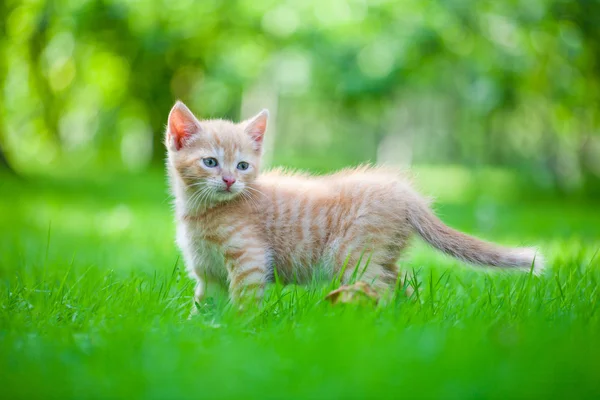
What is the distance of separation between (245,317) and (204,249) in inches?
25.7

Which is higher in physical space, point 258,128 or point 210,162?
point 258,128

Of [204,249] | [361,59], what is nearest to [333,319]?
[204,249]

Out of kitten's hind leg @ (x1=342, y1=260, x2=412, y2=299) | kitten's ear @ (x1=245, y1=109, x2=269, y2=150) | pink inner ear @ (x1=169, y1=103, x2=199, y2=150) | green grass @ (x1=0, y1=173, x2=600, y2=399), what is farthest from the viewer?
kitten's ear @ (x1=245, y1=109, x2=269, y2=150)

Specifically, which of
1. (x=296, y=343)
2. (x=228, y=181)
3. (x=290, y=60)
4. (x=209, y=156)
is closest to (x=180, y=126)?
(x=209, y=156)

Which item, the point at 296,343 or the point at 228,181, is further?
the point at 228,181

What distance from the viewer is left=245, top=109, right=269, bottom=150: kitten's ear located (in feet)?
11.7

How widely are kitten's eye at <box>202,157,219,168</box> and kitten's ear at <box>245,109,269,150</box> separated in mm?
323

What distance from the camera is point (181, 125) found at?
3.38 metres

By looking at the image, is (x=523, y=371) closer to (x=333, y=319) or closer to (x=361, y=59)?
(x=333, y=319)

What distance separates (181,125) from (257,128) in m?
0.45

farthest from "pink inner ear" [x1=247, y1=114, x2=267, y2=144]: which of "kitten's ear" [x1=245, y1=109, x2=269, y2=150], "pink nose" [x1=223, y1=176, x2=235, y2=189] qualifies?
"pink nose" [x1=223, y1=176, x2=235, y2=189]

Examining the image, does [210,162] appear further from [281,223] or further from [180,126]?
[281,223]

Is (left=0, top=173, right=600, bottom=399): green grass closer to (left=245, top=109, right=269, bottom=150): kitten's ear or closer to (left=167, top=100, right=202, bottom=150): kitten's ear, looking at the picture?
(left=167, top=100, right=202, bottom=150): kitten's ear

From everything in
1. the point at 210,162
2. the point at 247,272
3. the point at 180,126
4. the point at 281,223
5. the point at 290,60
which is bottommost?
the point at 247,272
